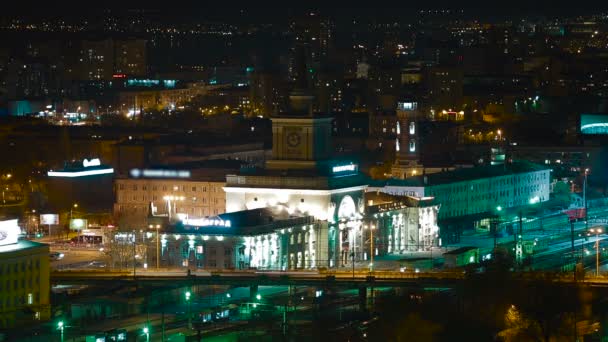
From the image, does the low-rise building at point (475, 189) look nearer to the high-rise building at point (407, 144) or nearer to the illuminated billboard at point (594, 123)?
the high-rise building at point (407, 144)

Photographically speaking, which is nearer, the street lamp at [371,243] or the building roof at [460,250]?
the street lamp at [371,243]

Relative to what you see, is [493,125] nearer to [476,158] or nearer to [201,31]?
[476,158]

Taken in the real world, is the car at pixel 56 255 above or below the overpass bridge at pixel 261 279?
above

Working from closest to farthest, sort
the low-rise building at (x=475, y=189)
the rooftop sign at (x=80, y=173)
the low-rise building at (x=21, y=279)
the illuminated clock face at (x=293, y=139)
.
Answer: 1. the low-rise building at (x=21, y=279)
2. the illuminated clock face at (x=293, y=139)
3. the low-rise building at (x=475, y=189)
4. the rooftop sign at (x=80, y=173)

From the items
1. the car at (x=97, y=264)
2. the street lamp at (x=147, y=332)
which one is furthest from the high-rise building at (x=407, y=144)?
the street lamp at (x=147, y=332)

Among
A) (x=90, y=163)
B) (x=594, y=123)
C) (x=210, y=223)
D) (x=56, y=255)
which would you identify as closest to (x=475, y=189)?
(x=90, y=163)

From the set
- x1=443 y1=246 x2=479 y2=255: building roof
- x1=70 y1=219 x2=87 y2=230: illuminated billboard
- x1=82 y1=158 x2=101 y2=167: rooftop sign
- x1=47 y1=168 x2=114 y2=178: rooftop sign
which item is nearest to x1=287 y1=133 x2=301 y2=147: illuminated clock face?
x1=443 y1=246 x2=479 y2=255: building roof

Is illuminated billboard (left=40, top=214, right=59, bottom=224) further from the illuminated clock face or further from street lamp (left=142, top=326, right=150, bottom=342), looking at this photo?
street lamp (left=142, top=326, right=150, bottom=342)
